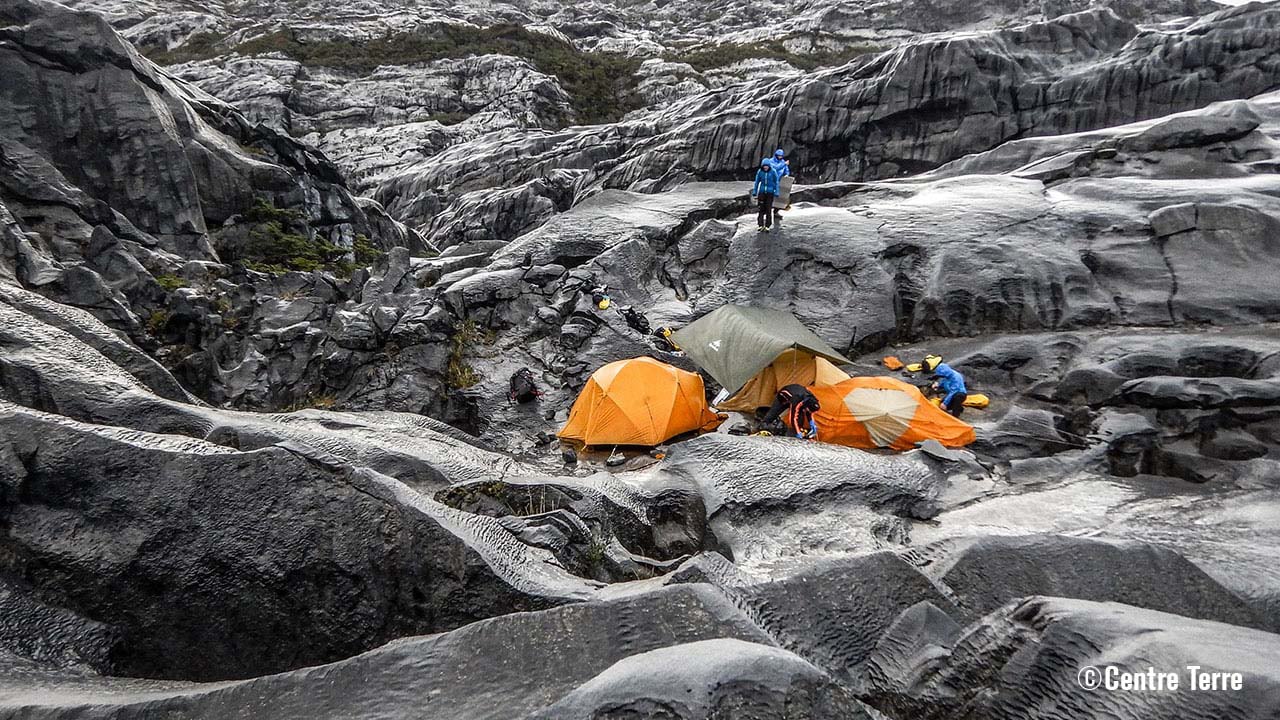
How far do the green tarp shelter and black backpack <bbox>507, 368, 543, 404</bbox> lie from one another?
393cm

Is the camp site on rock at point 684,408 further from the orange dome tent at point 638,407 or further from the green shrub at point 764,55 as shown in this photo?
the green shrub at point 764,55

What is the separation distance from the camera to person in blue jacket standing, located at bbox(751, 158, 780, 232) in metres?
18.5

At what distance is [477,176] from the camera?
1831 inches

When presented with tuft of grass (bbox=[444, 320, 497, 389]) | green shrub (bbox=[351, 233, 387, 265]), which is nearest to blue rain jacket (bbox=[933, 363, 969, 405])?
tuft of grass (bbox=[444, 320, 497, 389])

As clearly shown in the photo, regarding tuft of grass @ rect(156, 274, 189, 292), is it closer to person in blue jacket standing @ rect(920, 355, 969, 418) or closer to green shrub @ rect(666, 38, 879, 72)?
person in blue jacket standing @ rect(920, 355, 969, 418)

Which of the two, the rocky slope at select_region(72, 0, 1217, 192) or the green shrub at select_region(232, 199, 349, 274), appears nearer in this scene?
the green shrub at select_region(232, 199, 349, 274)

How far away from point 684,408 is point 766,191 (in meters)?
8.69

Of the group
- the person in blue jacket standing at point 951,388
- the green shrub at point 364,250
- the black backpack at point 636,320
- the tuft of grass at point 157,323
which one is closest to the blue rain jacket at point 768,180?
the black backpack at point 636,320

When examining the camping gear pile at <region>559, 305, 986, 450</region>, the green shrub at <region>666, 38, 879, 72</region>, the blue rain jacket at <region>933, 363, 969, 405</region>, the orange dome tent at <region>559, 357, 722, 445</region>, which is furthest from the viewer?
the green shrub at <region>666, 38, 879, 72</region>

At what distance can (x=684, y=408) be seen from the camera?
43.7 feet

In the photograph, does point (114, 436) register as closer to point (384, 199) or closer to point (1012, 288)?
point (1012, 288)

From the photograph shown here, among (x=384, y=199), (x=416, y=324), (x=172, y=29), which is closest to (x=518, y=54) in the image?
(x=384, y=199)

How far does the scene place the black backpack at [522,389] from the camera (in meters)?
15.6

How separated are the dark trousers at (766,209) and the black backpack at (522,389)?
8944 millimetres
